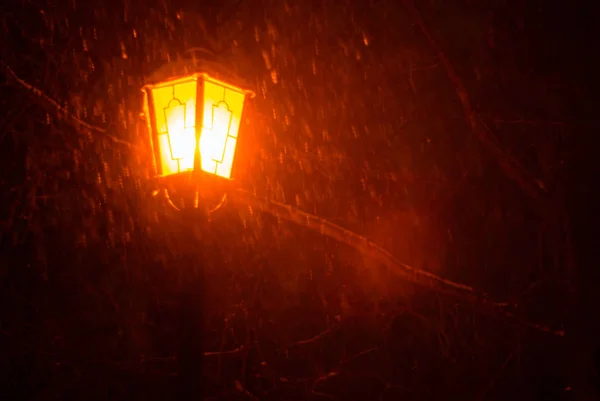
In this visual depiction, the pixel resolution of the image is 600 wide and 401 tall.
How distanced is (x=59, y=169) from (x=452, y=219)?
5.82 m

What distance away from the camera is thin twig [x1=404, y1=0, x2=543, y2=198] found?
828cm

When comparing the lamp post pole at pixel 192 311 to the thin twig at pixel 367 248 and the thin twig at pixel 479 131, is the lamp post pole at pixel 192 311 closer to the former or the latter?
the thin twig at pixel 367 248

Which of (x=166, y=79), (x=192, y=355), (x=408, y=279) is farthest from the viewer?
(x=408, y=279)

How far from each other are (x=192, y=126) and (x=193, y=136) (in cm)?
7

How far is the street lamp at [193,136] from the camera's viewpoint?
367cm

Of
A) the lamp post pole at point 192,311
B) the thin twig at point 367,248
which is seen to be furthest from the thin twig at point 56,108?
the lamp post pole at point 192,311

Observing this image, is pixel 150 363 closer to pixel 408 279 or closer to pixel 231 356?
pixel 231 356

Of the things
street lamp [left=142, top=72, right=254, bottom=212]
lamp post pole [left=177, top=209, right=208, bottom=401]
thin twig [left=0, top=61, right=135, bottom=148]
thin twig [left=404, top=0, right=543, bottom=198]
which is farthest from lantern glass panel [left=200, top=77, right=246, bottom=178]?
thin twig [left=404, top=0, right=543, bottom=198]

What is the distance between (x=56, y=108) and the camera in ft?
24.8

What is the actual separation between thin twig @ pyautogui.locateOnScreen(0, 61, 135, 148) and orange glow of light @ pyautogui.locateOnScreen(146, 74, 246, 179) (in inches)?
158

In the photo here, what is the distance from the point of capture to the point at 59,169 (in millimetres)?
7973

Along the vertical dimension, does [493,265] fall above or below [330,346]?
above

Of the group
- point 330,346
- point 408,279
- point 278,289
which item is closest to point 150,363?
point 278,289

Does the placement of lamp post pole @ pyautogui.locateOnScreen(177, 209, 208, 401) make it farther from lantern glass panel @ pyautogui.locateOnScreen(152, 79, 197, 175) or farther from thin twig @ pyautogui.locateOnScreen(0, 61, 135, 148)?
thin twig @ pyautogui.locateOnScreen(0, 61, 135, 148)
